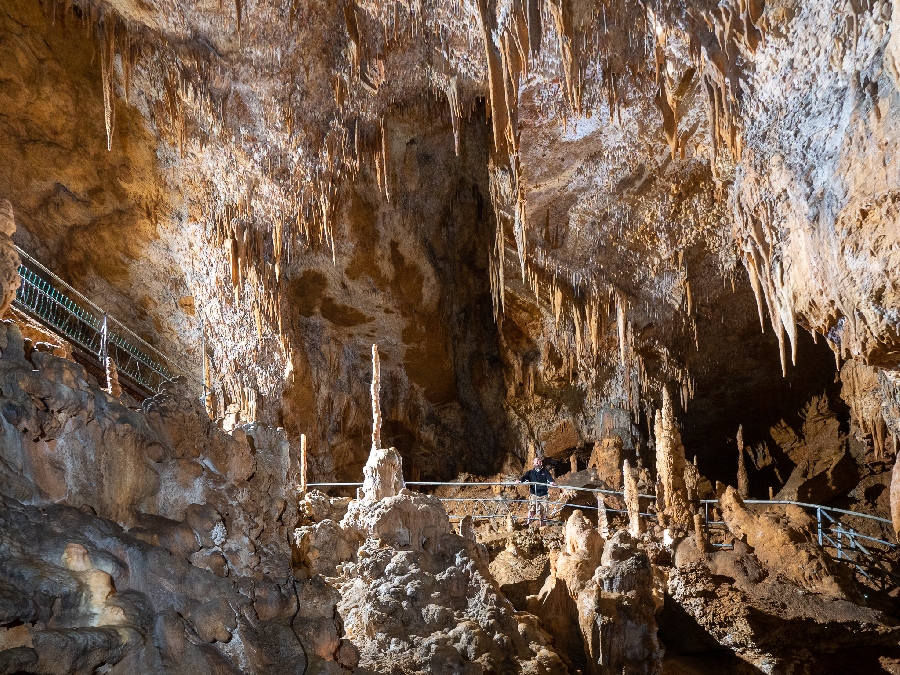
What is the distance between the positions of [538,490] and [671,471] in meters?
2.57

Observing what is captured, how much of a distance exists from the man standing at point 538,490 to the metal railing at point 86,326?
5969 mm

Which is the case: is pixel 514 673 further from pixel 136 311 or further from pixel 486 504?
pixel 136 311

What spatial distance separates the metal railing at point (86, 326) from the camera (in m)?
9.70

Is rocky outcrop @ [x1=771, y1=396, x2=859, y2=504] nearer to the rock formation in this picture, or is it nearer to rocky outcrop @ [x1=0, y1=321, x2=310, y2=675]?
the rock formation

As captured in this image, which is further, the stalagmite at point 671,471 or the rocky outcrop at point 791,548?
the stalagmite at point 671,471

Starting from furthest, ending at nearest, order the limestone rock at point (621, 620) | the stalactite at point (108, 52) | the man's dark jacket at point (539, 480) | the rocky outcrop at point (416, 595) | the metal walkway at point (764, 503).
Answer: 1. the man's dark jacket at point (539, 480)
2. the metal walkway at point (764, 503)
3. the stalactite at point (108, 52)
4. the limestone rock at point (621, 620)
5. the rocky outcrop at point (416, 595)

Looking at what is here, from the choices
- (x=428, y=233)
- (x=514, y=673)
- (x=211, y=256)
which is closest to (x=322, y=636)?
(x=514, y=673)

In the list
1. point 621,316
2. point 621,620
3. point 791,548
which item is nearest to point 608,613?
point 621,620

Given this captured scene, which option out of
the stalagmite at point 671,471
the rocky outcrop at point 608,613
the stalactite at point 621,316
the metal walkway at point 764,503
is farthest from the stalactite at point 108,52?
the stalagmite at point 671,471

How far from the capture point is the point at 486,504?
1431cm

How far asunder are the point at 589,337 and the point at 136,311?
323 inches

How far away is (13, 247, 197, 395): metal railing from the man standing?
5.97 meters

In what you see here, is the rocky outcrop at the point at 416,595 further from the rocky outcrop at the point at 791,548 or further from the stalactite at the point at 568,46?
the stalactite at the point at 568,46

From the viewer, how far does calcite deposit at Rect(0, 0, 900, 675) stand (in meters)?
4.06
